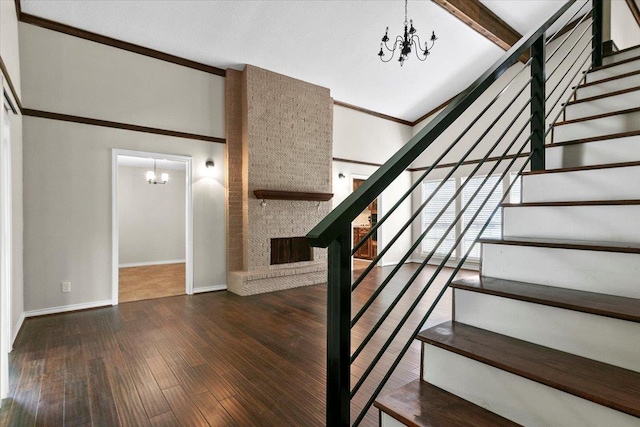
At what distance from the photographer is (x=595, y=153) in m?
1.84

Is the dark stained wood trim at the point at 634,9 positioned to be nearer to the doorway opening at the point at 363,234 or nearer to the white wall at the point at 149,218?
the doorway opening at the point at 363,234

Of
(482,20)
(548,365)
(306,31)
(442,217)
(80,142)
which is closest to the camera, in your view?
(548,365)

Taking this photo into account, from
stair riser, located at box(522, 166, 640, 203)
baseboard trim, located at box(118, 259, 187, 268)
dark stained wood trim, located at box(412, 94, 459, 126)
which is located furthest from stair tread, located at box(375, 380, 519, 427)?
baseboard trim, located at box(118, 259, 187, 268)

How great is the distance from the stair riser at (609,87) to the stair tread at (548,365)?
208 cm

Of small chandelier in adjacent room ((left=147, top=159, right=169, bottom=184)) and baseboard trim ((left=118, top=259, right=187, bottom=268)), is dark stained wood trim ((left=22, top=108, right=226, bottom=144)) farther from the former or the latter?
baseboard trim ((left=118, top=259, right=187, bottom=268))

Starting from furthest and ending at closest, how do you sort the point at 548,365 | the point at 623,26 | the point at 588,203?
the point at 623,26, the point at 588,203, the point at 548,365

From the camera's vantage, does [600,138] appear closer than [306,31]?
Yes

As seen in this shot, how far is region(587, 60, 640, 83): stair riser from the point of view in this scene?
237 centimetres

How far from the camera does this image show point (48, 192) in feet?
13.3

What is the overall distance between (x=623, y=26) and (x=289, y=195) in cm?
484

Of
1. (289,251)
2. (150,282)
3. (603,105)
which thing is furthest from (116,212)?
(603,105)

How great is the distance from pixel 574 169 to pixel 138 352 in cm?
363

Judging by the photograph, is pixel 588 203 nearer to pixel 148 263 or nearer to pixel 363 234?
pixel 363 234

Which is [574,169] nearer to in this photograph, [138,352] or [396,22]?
[138,352]
